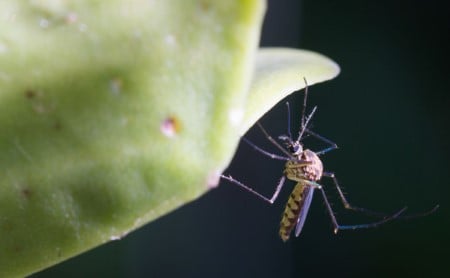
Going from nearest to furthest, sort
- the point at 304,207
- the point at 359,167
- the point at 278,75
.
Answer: the point at 278,75, the point at 304,207, the point at 359,167

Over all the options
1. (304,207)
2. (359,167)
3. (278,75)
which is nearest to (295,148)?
(304,207)

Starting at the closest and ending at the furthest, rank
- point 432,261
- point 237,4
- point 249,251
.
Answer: point 237,4 → point 432,261 → point 249,251

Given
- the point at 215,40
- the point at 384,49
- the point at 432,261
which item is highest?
the point at 215,40

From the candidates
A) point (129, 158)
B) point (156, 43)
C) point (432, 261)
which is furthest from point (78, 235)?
point (432, 261)

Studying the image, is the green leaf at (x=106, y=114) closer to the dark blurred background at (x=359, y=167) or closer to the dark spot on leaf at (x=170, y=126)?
the dark spot on leaf at (x=170, y=126)

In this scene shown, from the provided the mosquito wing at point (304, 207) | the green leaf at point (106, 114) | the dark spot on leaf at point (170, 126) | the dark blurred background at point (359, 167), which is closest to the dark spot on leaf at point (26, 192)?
the green leaf at point (106, 114)

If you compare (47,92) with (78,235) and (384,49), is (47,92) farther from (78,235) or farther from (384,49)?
(384,49)

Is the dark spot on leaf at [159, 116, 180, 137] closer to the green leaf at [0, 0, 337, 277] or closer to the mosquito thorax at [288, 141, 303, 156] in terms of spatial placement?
the green leaf at [0, 0, 337, 277]

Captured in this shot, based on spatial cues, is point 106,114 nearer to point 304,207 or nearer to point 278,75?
point 278,75
